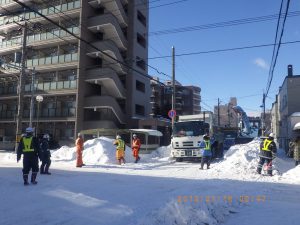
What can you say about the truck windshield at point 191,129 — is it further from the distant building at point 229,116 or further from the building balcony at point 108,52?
the building balcony at point 108,52

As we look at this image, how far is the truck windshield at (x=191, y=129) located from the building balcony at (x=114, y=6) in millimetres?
21007

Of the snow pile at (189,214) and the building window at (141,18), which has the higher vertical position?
the building window at (141,18)

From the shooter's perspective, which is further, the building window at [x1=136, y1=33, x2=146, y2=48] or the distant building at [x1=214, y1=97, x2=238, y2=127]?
the distant building at [x1=214, y1=97, x2=238, y2=127]

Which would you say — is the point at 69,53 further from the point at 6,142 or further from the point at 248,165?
the point at 248,165

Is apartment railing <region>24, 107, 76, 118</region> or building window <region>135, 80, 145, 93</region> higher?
building window <region>135, 80, 145, 93</region>

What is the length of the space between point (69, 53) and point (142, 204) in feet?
104

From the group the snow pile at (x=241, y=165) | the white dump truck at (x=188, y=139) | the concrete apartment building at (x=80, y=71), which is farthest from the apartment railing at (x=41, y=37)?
the snow pile at (x=241, y=165)

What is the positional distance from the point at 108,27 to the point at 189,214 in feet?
104

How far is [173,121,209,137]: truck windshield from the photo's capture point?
824 inches

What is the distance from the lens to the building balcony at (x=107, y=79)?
34688 mm

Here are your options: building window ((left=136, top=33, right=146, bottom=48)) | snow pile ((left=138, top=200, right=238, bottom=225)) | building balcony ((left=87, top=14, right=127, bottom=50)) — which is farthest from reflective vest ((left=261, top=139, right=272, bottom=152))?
building window ((left=136, top=33, right=146, bottom=48))

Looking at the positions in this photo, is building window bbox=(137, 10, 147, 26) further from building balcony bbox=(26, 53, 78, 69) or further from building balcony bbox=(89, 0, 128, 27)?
building balcony bbox=(26, 53, 78, 69)

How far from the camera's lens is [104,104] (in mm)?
34281

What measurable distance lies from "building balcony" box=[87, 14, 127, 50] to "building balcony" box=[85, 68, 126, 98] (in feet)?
14.6
